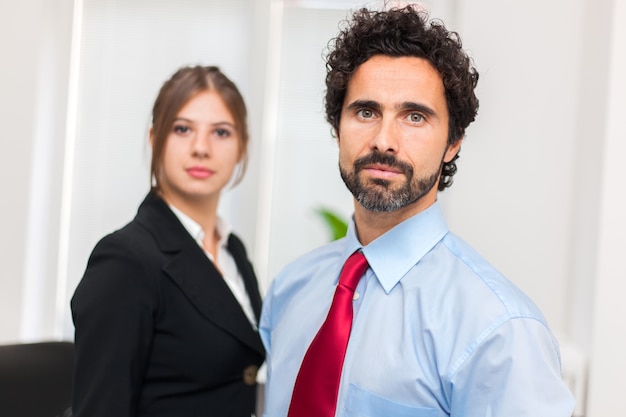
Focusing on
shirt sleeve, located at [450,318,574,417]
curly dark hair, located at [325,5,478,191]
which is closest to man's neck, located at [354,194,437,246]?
curly dark hair, located at [325,5,478,191]

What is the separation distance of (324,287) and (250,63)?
1712 millimetres

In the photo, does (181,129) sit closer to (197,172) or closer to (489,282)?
(197,172)

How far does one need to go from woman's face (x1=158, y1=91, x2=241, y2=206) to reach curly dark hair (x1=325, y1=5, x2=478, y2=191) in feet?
1.78

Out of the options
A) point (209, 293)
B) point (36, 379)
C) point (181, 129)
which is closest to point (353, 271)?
point (209, 293)

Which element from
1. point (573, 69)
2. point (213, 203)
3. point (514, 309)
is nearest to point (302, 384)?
point (514, 309)

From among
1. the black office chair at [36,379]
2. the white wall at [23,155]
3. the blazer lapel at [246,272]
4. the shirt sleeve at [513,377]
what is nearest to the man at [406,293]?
the shirt sleeve at [513,377]

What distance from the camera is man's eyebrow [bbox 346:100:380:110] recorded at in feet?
4.22

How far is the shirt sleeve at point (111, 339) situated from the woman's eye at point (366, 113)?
68 cm

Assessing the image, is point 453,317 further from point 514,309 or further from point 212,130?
point 212,130

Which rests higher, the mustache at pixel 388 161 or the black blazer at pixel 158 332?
the mustache at pixel 388 161

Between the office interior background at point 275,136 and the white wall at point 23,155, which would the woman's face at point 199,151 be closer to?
the office interior background at point 275,136

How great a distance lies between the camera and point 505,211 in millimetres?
2400

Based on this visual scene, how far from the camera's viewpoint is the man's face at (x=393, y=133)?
126cm

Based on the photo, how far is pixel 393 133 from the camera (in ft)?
4.13
